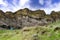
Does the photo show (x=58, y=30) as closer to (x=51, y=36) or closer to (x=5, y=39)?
(x=51, y=36)

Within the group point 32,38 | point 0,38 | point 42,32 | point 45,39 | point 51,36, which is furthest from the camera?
point 0,38

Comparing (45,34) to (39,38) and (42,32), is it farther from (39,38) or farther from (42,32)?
(39,38)

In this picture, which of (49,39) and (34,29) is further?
(34,29)

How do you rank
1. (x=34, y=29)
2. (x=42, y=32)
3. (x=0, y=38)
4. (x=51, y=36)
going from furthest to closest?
(x=0, y=38) → (x=34, y=29) → (x=42, y=32) → (x=51, y=36)

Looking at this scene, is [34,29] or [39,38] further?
[34,29]

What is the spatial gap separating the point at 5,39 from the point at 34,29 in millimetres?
10582

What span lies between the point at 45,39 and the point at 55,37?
415 centimetres

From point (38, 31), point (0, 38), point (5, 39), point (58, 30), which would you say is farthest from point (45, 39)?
point (0, 38)

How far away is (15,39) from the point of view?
169ft

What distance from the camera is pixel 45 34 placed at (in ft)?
167

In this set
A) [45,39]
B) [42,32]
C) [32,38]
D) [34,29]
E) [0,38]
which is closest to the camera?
[32,38]

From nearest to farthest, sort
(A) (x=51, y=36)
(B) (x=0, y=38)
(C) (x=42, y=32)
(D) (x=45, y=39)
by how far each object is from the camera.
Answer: (D) (x=45, y=39)
(A) (x=51, y=36)
(C) (x=42, y=32)
(B) (x=0, y=38)

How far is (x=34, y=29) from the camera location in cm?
5647

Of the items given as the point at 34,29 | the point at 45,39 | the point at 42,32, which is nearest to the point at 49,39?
the point at 45,39
